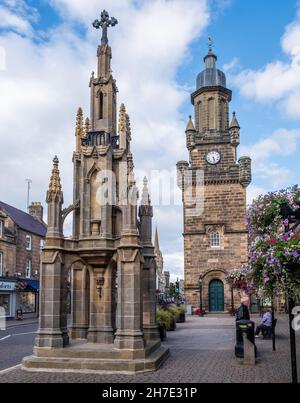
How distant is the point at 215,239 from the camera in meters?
40.5

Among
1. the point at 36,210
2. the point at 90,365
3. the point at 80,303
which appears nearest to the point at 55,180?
the point at 80,303

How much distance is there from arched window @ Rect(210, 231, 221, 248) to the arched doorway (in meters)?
3.27

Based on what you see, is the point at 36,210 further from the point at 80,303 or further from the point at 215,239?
the point at 80,303

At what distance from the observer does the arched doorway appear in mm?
39531

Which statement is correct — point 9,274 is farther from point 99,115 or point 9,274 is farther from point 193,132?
point 99,115

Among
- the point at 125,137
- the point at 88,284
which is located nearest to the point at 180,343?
the point at 88,284

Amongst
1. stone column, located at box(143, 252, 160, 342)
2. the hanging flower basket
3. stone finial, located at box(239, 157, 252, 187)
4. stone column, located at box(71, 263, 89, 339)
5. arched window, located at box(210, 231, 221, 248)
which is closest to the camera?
the hanging flower basket

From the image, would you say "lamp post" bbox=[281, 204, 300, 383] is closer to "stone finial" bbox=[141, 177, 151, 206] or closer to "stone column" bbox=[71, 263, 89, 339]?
"stone finial" bbox=[141, 177, 151, 206]

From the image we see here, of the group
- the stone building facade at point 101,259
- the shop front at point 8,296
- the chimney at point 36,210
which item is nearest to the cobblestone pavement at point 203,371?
the stone building facade at point 101,259

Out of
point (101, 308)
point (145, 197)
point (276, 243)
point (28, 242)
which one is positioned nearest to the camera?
point (276, 243)

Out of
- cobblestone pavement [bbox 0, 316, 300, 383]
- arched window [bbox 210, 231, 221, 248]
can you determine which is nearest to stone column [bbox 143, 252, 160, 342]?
cobblestone pavement [bbox 0, 316, 300, 383]

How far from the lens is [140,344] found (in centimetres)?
1229

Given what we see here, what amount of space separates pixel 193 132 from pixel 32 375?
3396cm

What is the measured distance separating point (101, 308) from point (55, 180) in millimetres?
4258
